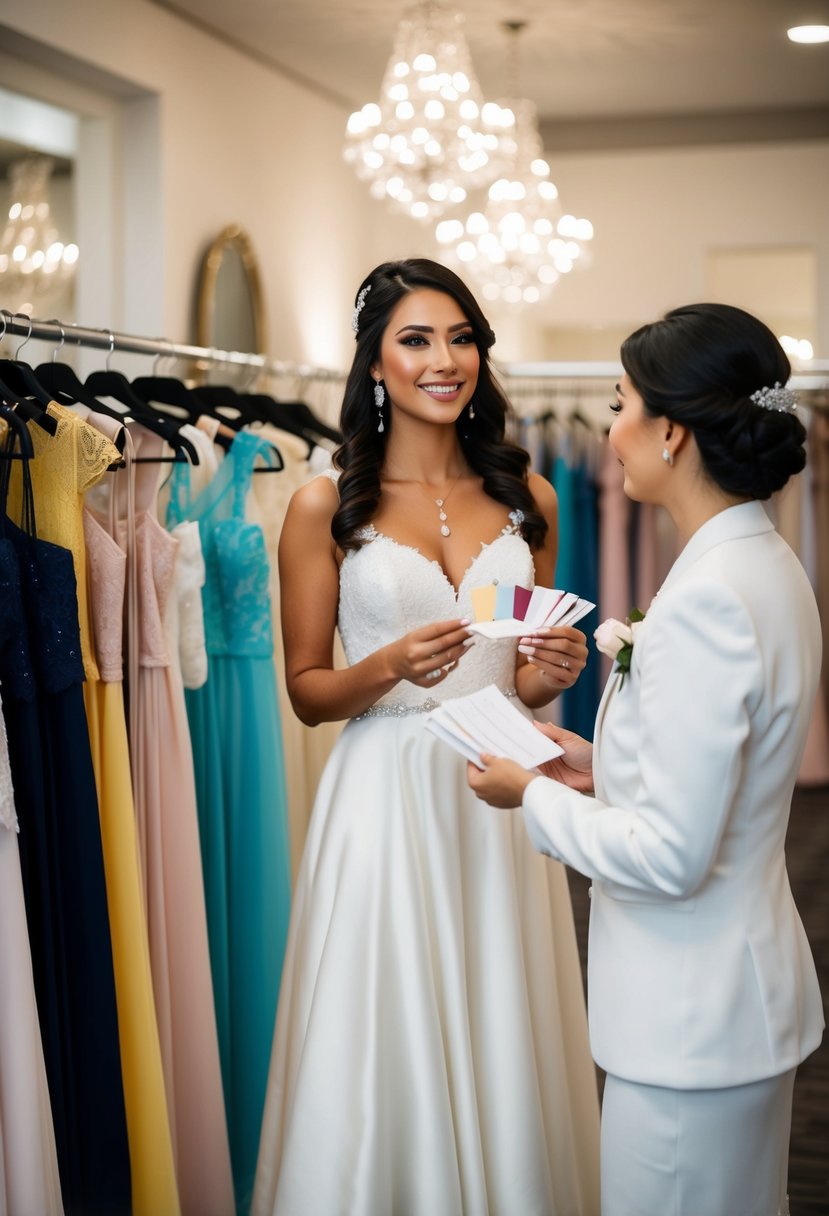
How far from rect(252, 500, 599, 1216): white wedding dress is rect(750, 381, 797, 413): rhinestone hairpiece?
93cm

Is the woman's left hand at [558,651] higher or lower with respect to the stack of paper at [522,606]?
lower

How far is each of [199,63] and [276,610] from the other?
12.6 ft

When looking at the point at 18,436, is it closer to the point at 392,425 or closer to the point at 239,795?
the point at 392,425

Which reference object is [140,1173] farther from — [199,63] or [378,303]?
[199,63]

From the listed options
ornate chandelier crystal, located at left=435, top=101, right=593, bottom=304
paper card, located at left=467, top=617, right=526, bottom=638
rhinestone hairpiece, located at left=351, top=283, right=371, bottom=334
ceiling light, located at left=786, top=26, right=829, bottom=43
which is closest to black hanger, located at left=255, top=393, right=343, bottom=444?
rhinestone hairpiece, located at left=351, top=283, right=371, bottom=334

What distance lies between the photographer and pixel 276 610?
3.41 meters

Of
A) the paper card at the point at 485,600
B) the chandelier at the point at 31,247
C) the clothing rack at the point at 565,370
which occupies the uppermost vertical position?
the chandelier at the point at 31,247

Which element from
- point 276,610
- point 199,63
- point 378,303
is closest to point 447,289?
point 378,303

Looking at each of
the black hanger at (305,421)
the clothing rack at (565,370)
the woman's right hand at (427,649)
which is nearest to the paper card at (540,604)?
the woman's right hand at (427,649)

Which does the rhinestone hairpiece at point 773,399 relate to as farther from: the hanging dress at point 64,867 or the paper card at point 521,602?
the hanging dress at point 64,867

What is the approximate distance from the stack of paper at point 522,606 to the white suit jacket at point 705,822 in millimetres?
398

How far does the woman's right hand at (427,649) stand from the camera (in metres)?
2.13

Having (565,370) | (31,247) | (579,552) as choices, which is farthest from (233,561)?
(579,552)

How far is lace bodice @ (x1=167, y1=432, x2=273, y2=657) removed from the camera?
2.93m
